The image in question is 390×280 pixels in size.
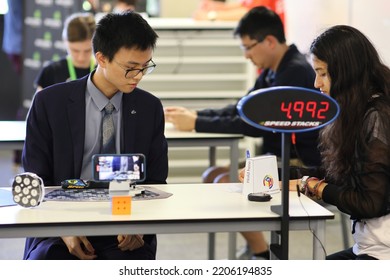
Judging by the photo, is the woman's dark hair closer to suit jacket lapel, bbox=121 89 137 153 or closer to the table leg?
the table leg

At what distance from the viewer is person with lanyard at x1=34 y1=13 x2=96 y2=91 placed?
4375 millimetres

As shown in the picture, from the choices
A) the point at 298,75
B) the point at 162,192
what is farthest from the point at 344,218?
the point at 162,192

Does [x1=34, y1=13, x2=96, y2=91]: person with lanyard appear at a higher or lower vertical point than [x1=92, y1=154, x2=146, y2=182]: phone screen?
higher

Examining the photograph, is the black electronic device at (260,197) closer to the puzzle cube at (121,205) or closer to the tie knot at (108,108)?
the puzzle cube at (121,205)

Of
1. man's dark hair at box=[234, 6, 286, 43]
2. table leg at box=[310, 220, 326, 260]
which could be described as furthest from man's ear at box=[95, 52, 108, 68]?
man's dark hair at box=[234, 6, 286, 43]

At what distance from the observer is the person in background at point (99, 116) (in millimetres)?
2693

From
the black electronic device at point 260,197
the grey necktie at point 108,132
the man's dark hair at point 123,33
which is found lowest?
the black electronic device at point 260,197

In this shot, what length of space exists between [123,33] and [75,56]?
69.8 inches

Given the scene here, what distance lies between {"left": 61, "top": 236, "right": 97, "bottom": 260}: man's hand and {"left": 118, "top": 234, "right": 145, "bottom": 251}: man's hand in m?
0.10

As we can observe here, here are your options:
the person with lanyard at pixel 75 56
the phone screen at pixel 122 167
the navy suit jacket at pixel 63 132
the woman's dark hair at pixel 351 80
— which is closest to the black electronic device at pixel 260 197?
the woman's dark hair at pixel 351 80

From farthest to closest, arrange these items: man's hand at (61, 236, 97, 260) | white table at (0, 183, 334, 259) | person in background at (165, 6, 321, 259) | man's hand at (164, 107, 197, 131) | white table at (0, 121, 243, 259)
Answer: man's hand at (164, 107, 197, 131) < person in background at (165, 6, 321, 259) < white table at (0, 121, 243, 259) < man's hand at (61, 236, 97, 260) < white table at (0, 183, 334, 259)

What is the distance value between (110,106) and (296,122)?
3.00 feet

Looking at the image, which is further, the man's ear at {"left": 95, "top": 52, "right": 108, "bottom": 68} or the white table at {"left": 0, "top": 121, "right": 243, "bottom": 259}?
the white table at {"left": 0, "top": 121, "right": 243, "bottom": 259}

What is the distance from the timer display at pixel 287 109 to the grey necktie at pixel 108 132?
32.2 inches
